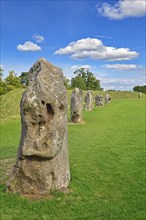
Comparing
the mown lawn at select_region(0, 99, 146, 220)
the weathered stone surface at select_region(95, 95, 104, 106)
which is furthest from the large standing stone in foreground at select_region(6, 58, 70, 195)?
the weathered stone surface at select_region(95, 95, 104, 106)

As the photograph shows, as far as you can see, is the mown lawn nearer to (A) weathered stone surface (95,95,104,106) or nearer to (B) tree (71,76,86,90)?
(A) weathered stone surface (95,95,104,106)

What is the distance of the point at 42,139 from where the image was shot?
7.23 meters

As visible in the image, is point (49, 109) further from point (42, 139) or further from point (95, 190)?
point (95, 190)

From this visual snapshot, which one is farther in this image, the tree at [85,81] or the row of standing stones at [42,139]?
the tree at [85,81]

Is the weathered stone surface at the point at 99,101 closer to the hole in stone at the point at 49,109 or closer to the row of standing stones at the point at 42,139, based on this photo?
the row of standing stones at the point at 42,139

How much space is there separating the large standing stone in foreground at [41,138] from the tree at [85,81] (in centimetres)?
9726

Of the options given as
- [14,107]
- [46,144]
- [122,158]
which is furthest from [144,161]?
[14,107]

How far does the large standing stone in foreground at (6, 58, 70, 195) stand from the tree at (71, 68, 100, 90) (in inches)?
3829

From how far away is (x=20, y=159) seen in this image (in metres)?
7.39

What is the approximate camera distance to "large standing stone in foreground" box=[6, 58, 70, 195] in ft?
23.3

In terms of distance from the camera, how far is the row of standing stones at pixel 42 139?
7117mm

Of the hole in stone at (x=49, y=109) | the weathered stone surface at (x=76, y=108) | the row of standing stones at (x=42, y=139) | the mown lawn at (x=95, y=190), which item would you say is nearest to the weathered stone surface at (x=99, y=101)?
the weathered stone surface at (x=76, y=108)

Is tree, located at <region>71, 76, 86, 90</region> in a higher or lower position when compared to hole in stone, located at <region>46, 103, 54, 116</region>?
higher

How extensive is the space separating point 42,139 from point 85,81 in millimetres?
108368
